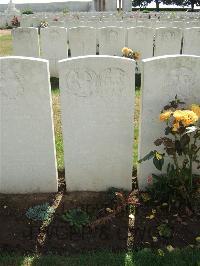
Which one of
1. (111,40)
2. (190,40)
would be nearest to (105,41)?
(111,40)

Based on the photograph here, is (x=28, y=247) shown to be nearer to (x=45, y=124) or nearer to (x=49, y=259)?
(x=49, y=259)

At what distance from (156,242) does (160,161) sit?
29.9 inches

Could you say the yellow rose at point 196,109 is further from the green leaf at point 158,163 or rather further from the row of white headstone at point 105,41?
the row of white headstone at point 105,41

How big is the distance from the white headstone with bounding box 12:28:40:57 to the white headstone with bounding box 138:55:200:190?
5.89 metres

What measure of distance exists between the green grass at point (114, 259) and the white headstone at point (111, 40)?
655 centimetres

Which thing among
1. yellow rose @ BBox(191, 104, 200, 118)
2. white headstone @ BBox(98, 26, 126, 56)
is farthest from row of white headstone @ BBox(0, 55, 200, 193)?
white headstone @ BBox(98, 26, 126, 56)

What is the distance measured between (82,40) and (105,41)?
0.59 meters

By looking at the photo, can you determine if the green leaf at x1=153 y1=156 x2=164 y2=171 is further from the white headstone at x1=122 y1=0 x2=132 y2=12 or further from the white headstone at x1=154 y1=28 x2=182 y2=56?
the white headstone at x1=122 y1=0 x2=132 y2=12

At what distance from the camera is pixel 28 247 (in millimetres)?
3439

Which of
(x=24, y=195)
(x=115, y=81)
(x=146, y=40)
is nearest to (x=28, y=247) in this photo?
(x=24, y=195)

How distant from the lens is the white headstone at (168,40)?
8719mm

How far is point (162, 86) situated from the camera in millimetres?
3727

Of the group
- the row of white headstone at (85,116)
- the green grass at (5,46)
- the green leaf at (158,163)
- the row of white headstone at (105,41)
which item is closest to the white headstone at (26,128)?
the row of white headstone at (85,116)

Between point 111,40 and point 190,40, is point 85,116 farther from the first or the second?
point 190,40
